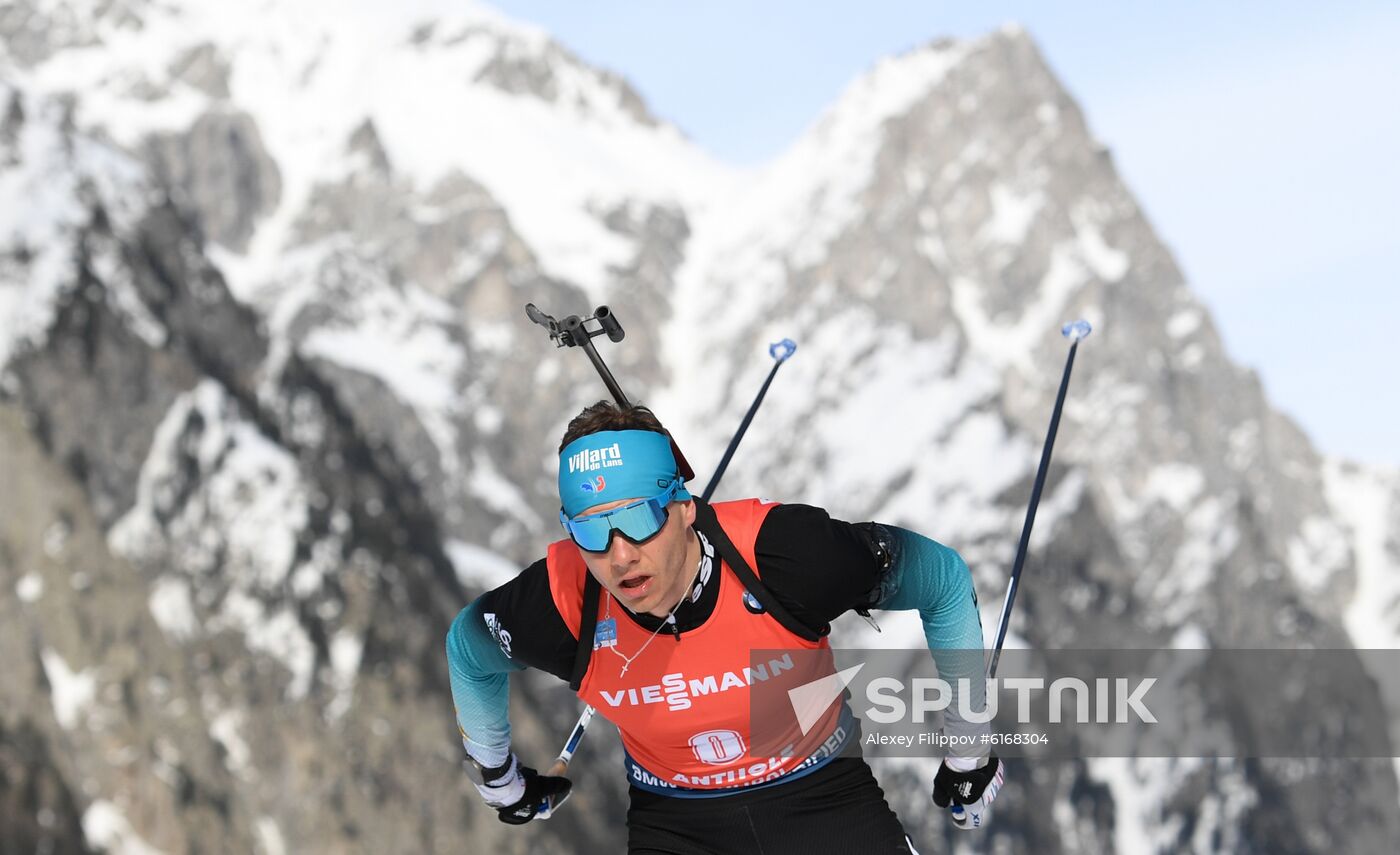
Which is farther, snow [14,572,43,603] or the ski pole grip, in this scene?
snow [14,572,43,603]

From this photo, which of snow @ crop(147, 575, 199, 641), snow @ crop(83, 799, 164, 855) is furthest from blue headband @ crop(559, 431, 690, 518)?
snow @ crop(147, 575, 199, 641)

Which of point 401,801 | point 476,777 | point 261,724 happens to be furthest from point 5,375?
point 476,777

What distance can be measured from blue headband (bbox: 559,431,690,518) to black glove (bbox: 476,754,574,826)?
1.63 meters

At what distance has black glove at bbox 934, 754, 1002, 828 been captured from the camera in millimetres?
6945

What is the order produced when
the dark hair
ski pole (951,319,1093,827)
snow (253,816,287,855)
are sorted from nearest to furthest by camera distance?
the dark hair, ski pole (951,319,1093,827), snow (253,816,287,855)

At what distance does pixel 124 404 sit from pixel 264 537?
57.6ft

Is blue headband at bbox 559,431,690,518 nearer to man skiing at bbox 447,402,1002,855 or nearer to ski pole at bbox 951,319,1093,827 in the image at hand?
man skiing at bbox 447,402,1002,855

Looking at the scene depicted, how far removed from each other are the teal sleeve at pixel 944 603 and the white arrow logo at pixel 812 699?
0.45 meters

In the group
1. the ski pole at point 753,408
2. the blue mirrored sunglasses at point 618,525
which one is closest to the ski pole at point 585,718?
the ski pole at point 753,408

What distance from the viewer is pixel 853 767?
6.79 m

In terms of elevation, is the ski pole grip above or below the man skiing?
above

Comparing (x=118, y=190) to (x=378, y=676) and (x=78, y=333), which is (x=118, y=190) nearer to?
(x=78, y=333)

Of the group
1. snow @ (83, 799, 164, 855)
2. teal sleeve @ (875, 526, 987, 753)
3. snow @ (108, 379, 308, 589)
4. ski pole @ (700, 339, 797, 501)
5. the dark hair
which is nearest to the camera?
the dark hair

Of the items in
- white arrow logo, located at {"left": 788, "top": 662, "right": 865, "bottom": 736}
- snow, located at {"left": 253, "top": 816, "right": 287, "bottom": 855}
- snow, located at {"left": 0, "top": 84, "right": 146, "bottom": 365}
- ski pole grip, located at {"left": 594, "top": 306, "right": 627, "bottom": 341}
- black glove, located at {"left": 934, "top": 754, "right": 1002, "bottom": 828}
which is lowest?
snow, located at {"left": 253, "top": 816, "right": 287, "bottom": 855}
